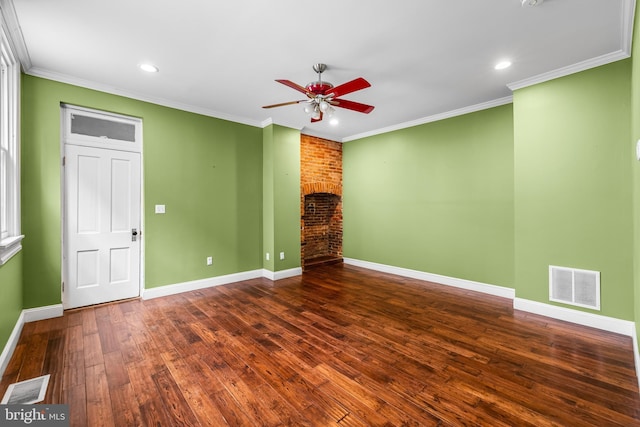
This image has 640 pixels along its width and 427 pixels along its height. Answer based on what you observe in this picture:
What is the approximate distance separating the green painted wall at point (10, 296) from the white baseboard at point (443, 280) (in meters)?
5.00

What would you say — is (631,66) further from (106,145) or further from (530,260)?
(106,145)

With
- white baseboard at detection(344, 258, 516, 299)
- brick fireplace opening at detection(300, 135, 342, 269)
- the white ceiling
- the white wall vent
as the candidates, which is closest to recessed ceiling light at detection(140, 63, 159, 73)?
the white ceiling

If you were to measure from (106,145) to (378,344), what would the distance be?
4062mm

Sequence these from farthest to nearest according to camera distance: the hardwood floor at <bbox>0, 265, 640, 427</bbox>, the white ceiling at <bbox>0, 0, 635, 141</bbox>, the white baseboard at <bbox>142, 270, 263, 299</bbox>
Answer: the white baseboard at <bbox>142, 270, 263, 299</bbox>, the white ceiling at <bbox>0, 0, 635, 141</bbox>, the hardwood floor at <bbox>0, 265, 640, 427</bbox>

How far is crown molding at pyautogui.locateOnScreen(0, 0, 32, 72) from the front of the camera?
82.2 inches

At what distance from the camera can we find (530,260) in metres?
3.30

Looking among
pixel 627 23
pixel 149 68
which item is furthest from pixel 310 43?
pixel 627 23

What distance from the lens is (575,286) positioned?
3002 mm

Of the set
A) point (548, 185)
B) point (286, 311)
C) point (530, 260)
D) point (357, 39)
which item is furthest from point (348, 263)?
point (357, 39)

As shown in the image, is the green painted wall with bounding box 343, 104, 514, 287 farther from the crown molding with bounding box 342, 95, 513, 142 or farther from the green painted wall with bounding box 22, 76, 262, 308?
the green painted wall with bounding box 22, 76, 262, 308

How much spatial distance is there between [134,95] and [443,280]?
536cm

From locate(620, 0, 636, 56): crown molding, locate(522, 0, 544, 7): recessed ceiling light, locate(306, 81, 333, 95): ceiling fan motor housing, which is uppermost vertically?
locate(620, 0, 636, 56): crown molding

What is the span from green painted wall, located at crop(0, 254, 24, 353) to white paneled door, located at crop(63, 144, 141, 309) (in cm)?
51

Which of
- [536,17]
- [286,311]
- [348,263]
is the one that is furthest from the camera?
[348,263]
